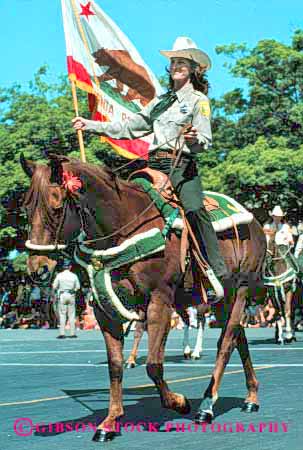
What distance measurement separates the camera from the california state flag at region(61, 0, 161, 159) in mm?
15383

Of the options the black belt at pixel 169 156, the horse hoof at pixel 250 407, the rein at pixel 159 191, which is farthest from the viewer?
the horse hoof at pixel 250 407

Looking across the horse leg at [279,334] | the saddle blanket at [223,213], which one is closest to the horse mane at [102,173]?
the saddle blanket at [223,213]

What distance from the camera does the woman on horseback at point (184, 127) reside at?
945 cm

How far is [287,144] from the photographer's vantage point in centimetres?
4425

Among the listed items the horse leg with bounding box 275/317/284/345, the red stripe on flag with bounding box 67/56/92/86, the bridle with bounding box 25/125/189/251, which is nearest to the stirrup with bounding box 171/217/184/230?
the bridle with bounding box 25/125/189/251

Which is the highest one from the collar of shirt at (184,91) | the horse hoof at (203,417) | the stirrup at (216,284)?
the collar of shirt at (184,91)

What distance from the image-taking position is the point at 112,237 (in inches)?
359

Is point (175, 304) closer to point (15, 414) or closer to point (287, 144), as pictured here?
point (15, 414)

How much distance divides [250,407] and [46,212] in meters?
2.94

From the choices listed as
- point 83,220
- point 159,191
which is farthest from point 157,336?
point 159,191

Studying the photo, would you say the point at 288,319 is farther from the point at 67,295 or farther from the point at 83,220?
the point at 83,220

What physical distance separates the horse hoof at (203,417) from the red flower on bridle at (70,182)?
2289mm

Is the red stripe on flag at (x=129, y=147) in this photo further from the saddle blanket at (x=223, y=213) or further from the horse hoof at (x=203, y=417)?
the horse hoof at (x=203, y=417)

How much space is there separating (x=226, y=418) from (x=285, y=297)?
47.8ft
